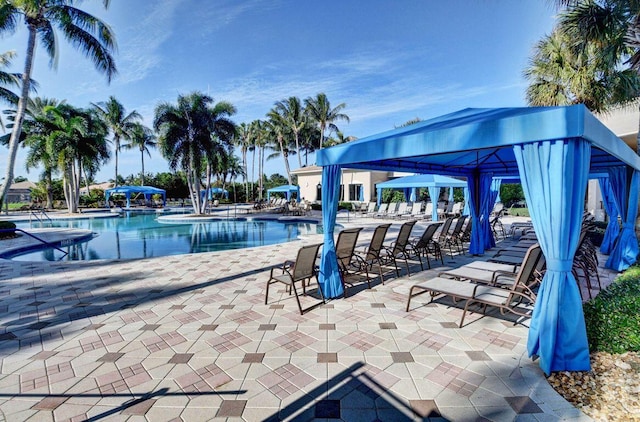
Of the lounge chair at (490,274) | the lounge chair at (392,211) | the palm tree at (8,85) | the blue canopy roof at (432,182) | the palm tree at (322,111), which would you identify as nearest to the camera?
the lounge chair at (490,274)

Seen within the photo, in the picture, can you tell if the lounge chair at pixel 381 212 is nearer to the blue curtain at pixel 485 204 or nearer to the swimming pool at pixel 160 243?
the swimming pool at pixel 160 243

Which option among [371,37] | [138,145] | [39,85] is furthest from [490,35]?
[138,145]

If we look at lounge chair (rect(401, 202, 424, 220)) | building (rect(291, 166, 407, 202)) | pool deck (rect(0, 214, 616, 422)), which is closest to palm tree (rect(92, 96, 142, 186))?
building (rect(291, 166, 407, 202))

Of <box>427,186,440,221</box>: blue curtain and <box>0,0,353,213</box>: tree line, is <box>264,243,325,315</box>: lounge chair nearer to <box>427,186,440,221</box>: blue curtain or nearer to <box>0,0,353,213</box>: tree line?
<box>0,0,353,213</box>: tree line

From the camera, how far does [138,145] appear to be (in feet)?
137

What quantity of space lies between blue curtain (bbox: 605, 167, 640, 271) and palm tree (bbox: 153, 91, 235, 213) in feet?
71.8

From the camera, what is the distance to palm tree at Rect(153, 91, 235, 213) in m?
21.8

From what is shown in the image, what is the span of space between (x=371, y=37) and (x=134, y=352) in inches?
697

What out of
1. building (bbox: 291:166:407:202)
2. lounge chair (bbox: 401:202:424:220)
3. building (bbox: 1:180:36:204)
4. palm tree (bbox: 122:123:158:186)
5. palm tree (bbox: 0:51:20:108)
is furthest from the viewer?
building (bbox: 1:180:36:204)

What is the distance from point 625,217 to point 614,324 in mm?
6019

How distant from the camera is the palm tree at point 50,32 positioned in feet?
38.8

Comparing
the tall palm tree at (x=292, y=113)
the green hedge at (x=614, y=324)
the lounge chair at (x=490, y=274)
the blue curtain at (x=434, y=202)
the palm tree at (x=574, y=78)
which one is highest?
the tall palm tree at (x=292, y=113)

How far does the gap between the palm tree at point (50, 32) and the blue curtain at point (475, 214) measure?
16.1 m

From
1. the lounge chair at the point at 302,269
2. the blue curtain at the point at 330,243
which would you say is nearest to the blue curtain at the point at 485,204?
the blue curtain at the point at 330,243
